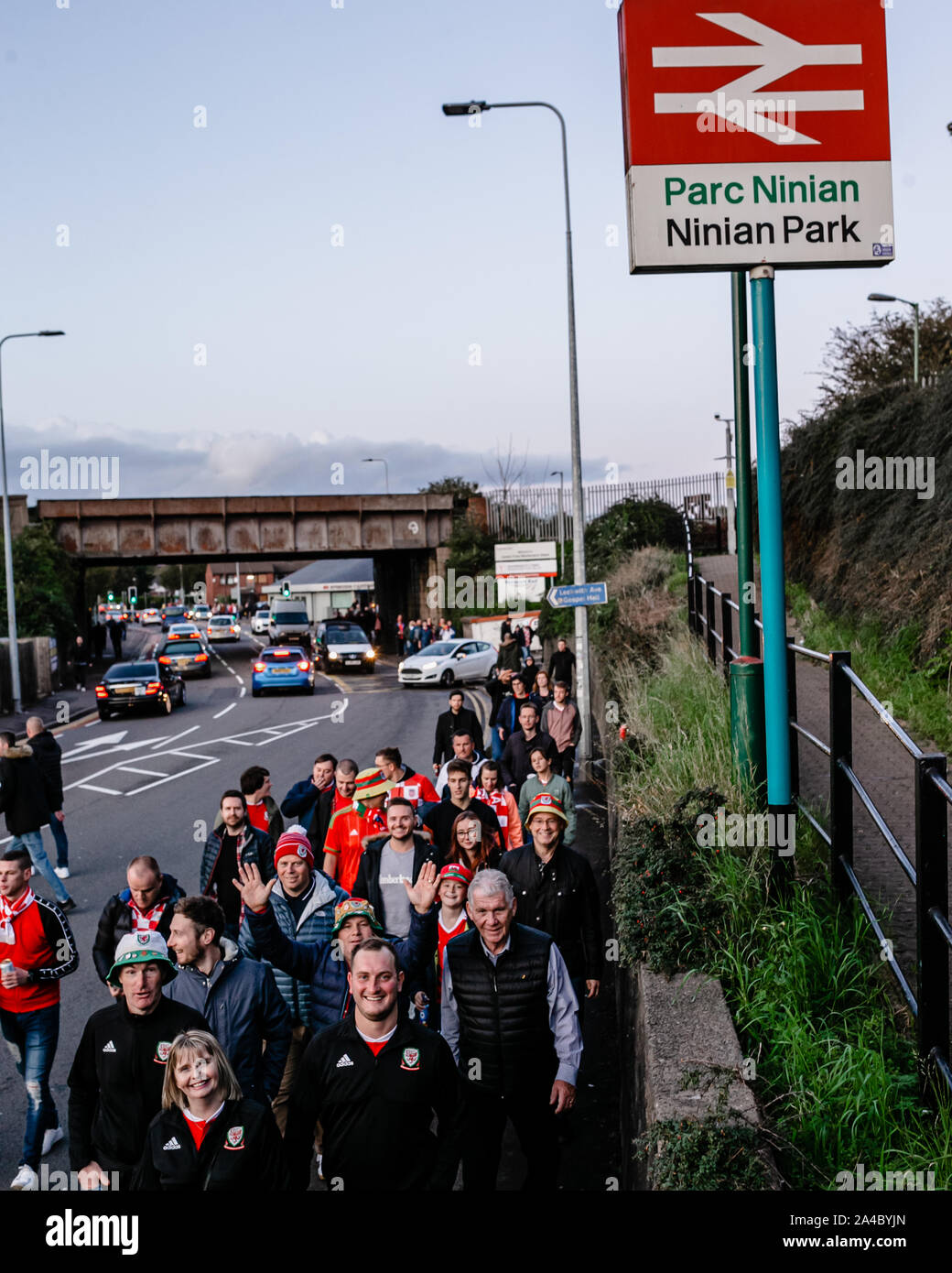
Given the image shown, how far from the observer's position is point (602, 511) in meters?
41.8

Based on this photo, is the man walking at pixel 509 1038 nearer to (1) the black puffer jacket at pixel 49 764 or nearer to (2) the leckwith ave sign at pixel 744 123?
(2) the leckwith ave sign at pixel 744 123

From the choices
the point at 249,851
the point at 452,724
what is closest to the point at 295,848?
the point at 249,851

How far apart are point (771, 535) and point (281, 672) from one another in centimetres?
2947

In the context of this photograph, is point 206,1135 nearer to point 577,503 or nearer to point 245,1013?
point 245,1013

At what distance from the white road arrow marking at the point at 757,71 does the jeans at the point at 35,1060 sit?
5.67 meters

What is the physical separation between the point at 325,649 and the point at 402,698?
39.8 ft

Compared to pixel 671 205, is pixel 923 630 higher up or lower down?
lower down

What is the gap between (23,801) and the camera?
36.3 ft

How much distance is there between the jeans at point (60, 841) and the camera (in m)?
11.7

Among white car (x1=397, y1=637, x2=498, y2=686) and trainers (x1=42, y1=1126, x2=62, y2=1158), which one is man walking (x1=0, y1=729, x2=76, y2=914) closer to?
trainers (x1=42, y1=1126, x2=62, y2=1158)

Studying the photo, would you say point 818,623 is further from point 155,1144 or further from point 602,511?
point 602,511

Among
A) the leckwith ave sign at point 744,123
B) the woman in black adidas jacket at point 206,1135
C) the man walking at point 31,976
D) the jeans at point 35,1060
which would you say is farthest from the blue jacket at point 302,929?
the leckwith ave sign at point 744,123

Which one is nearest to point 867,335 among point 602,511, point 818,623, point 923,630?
point 602,511

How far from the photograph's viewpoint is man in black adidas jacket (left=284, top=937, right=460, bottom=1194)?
3.91m
